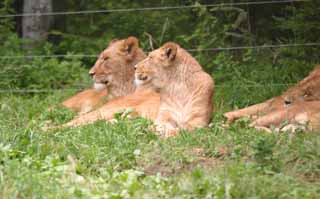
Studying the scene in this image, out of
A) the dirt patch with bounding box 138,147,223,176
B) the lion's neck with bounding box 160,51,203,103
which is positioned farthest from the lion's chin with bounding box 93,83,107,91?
the dirt patch with bounding box 138,147,223,176

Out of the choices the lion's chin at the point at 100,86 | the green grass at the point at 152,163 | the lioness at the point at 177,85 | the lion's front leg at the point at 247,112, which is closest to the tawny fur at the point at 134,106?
the lioness at the point at 177,85

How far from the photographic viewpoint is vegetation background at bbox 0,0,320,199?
5496 millimetres

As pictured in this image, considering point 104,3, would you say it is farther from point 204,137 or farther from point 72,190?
point 72,190

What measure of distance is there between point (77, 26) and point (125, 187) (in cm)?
847

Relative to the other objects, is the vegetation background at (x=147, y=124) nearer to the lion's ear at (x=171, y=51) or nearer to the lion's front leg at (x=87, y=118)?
the lion's front leg at (x=87, y=118)

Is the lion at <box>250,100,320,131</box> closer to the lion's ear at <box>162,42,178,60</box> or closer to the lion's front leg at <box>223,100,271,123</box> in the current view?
the lion's front leg at <box>223,100,271,123</box>

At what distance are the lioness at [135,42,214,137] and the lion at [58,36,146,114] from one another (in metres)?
0.98

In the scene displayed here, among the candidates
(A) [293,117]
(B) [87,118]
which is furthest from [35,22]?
(A) [293,117]

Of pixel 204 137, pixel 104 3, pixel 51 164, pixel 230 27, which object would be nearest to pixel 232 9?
Result: pixel 230 27

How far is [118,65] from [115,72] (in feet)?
0.30

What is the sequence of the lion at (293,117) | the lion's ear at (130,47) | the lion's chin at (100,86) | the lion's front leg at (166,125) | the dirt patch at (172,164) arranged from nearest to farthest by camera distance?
1. the dirt patch at (172,164)
2. the lion's front leg at (166,125)
3. the lion at (293,117)
4. the lion's ear at (130,47)
5. the lion's chin at (100,86)

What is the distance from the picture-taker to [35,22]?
12633 millimetres

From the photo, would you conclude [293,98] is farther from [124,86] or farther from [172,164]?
[172,164]

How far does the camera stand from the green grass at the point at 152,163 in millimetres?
5383
